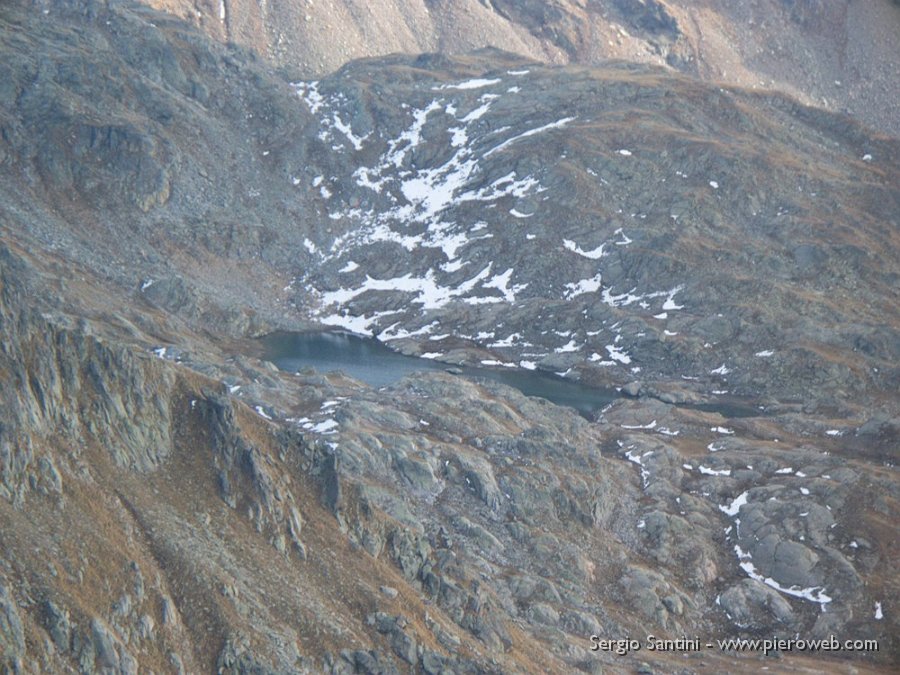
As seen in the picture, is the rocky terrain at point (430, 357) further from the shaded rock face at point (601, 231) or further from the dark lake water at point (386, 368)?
the dark lake water at point (386, 368)

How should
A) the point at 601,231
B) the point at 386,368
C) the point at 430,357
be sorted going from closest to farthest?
the point at 386,368
the point at 430,357
the point at 601,231

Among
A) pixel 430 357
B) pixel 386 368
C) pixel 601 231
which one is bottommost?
pixel 430 357

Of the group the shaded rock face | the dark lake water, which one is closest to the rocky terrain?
the shaded rock face

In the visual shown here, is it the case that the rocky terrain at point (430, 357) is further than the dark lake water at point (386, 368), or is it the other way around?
the dark lake water at point (386, 368)

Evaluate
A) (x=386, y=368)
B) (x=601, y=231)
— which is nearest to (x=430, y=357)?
(x=386, y=368)

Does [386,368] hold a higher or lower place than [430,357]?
higher

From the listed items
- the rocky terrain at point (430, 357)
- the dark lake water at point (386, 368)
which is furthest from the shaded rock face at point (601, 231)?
the dark lake water at point (386, 368)

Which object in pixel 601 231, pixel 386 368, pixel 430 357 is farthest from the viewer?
pixel 601 231

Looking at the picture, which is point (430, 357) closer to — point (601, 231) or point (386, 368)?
point (386, 368)
